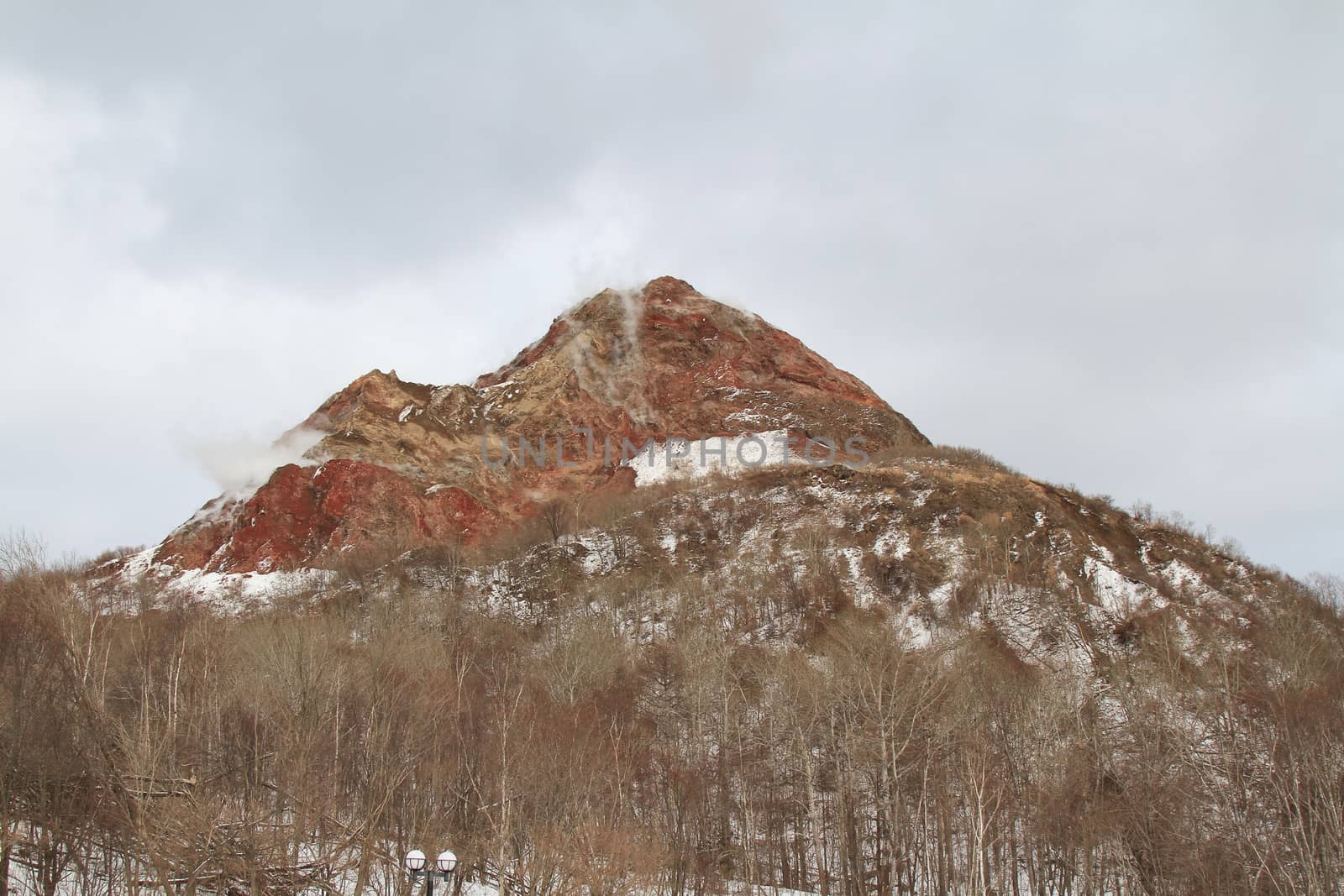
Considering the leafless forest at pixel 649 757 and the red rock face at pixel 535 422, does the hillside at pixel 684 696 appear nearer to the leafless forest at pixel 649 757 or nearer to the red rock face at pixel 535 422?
the leafless forest at pixel 649 757

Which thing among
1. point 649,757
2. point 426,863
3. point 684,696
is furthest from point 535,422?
point 426,863

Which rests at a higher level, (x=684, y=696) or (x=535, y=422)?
(x=535, y=422)

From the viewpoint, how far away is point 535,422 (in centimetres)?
9794

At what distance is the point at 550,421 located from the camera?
98188 mm

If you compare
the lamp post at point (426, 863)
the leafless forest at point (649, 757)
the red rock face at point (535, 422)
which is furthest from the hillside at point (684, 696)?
the lamp post at point (426, 863)

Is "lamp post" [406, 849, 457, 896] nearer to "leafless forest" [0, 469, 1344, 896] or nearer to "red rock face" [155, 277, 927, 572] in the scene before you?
"leafless forest" [0, 469, 1344, 896]

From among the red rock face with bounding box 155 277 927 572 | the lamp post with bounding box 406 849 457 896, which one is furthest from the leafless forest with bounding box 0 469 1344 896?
the red rock face with bounding box 155 277 927 572

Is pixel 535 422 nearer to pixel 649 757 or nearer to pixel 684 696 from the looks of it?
pixel 684 696

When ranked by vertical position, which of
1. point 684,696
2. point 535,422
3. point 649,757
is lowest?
point 649,757

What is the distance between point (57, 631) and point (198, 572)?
60.5 m

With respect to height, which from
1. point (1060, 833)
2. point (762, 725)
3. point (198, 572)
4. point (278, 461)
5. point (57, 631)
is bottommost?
point (1060, 833)

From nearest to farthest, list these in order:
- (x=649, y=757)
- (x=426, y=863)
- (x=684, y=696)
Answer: (x=426, y=863) → (x=649, y=757) → (x=684, y=696)

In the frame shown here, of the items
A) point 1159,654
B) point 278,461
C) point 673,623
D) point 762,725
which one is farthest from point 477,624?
point 278,461

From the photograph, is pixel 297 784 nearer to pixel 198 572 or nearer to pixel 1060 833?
pixel 1060 833
